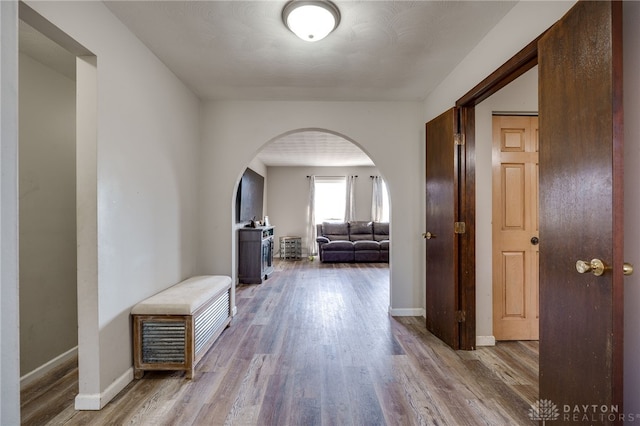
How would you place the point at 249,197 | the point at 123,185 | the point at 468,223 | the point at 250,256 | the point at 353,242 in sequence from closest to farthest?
the point at 123,185, the point at 468,223, the point at 250,256, the point at 249,197, the point at 353,242

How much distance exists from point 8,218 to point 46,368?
227 cm

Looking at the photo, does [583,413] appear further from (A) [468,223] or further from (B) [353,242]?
(B) [353,242]

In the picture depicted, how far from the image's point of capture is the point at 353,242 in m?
7.33

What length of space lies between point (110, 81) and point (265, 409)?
7.42 feet

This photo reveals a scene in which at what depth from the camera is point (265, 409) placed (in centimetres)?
173

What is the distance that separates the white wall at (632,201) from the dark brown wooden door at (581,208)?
162 millimetres

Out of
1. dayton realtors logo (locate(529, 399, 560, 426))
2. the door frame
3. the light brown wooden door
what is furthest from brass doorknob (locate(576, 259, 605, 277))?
the light brown wooden door

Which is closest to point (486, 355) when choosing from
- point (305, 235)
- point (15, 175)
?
point (15, 175)

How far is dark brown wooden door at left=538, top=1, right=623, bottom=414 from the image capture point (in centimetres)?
108

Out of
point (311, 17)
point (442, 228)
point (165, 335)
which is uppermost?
point (311, 17)

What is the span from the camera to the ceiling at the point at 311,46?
186cm

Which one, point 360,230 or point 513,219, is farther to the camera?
Answer: point 360,230

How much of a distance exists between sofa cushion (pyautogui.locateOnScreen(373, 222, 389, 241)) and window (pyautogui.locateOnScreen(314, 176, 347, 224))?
3.52ft

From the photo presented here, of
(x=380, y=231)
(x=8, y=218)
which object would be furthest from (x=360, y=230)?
(x=8, y=218)
